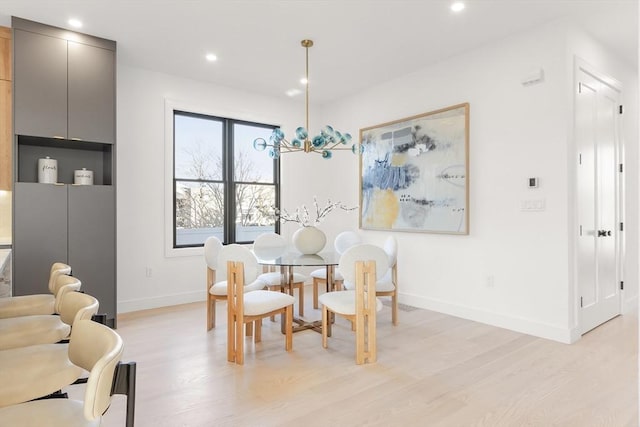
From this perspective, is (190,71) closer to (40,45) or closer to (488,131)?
(40,45)

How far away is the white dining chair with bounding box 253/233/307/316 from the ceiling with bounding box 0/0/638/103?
2.16 meters

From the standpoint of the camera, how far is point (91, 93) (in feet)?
12.5

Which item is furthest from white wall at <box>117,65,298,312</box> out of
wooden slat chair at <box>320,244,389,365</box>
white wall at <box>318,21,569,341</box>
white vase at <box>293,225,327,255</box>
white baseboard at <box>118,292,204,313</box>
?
white wall at <box>318,21,569,341</box>

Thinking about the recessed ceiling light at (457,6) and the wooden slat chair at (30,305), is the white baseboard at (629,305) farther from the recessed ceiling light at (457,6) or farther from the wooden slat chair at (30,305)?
the wooden slat chair at (30,305)

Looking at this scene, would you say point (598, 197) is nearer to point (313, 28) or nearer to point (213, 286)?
point (313, 28)

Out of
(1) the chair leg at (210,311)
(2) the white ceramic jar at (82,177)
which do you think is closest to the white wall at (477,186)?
(2) the white ceramic jar at (82,177)

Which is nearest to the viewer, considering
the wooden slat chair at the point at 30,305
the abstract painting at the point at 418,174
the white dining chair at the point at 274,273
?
the wooden slat chair at the point at 30,305

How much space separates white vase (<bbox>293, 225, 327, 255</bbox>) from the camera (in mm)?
3871

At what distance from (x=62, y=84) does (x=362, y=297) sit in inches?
138

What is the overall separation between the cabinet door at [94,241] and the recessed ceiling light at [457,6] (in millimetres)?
3727

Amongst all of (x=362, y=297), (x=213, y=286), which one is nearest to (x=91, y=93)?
(x=213, y=286)

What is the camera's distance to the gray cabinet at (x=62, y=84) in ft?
11.4

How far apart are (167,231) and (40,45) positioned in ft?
7.66

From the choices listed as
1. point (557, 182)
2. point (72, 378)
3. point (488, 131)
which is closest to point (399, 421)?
point (72, 378)
